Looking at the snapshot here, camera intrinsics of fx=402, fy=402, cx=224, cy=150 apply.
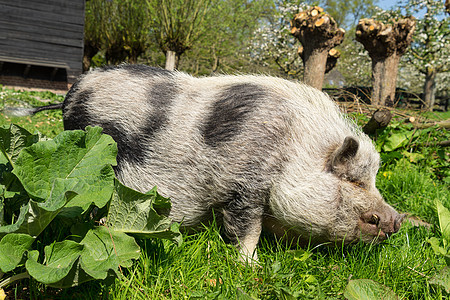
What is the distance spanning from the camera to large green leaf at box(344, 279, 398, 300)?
1958mm

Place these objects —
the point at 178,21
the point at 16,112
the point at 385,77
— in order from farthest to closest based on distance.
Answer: the point at 178,21, the point at 385,77, the point at 16,112

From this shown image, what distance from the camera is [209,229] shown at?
2.59 m

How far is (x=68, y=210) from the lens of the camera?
1.79 meters

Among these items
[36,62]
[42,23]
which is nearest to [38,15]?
[42,23]

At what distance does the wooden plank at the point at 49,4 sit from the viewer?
1388 cm

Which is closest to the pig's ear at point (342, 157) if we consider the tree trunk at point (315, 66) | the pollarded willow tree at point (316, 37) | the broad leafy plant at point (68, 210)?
the broad leafy plant at point (68, 210)

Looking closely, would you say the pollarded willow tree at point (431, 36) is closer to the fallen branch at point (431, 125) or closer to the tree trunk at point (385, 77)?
the tree trunk at point (385, 77)

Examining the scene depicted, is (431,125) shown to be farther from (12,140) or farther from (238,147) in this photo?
(12,140)

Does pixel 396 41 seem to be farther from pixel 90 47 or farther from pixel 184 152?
pixel 90 47

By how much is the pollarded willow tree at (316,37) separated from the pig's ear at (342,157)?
15.3 feet

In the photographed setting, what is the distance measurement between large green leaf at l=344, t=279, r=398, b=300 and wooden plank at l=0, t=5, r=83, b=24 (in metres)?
15.0

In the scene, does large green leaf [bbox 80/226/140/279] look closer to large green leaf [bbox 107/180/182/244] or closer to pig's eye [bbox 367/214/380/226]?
large green leaf [bbox 107/180/182/244]

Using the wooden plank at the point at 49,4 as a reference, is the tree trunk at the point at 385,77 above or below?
above

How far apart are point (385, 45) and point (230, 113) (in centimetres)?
622
